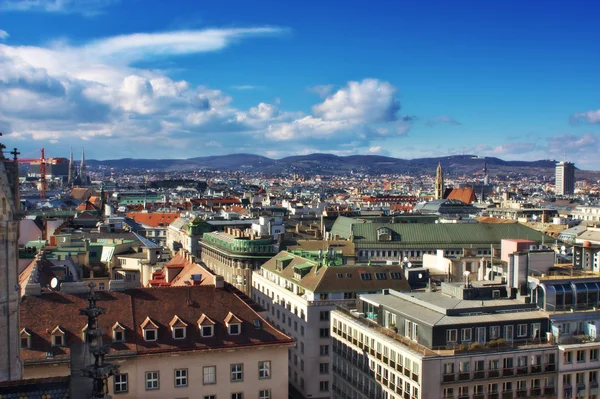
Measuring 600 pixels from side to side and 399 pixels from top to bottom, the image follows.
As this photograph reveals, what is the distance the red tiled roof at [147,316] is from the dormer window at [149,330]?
347mm

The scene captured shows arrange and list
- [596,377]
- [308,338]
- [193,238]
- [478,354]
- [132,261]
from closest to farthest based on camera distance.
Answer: [478,354]
[596,377]
[308,338]
[132,261]
[193,238]

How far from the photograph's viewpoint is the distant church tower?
23.0 metres

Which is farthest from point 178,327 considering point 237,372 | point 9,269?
point 9,269

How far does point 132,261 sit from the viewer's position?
91.2m

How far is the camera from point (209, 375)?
159 feet

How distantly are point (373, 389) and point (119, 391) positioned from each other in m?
20.0

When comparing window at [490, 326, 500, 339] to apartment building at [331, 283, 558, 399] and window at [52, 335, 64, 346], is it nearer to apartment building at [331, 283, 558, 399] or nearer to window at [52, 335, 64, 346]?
apartment building at [331, 283, 558, 399]

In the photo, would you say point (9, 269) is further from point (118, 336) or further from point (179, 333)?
point (179, 333)

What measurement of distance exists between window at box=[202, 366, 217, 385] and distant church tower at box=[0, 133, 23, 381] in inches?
1002

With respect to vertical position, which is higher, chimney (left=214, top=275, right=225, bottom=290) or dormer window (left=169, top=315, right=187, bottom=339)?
chimney (left=214, top=275, right=225, bottom=290)

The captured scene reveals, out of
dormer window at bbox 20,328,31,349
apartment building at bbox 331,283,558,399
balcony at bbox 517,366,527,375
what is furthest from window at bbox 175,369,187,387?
balcony at bbox 517,366,527,375

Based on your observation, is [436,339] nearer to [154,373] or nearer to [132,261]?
[154,373]

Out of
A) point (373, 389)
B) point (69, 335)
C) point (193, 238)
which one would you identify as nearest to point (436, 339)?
point (373, 389)

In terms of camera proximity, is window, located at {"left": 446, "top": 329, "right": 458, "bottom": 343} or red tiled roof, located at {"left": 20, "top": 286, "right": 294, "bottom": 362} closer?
red tiled roof, located at {"left": 20, "top": 286, "right": 294, "bottom": 362}
